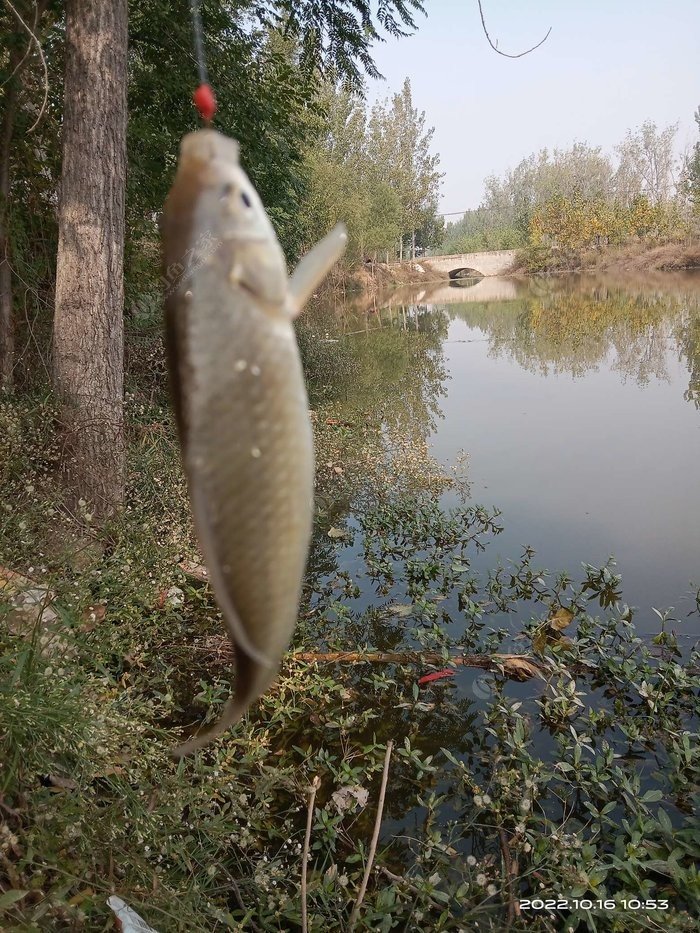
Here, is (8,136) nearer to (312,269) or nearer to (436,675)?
(436,675)

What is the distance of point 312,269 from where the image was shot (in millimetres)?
708

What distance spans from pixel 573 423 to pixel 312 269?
10739 mm

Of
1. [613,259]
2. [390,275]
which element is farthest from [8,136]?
[613,259]

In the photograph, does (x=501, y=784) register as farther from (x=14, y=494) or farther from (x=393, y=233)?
(x=393, y=233)

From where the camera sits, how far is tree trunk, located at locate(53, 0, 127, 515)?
178 inches

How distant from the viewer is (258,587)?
625 millimetres

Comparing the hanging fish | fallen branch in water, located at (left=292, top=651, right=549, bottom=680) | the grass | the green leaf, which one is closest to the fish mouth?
the hanging fish

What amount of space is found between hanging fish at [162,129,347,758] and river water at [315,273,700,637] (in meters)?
4.93

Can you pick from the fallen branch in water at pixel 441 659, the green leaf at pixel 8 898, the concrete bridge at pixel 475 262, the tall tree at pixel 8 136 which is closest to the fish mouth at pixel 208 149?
the green leaf at pixel 8 898

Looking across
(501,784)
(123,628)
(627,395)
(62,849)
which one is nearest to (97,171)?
(123,628)

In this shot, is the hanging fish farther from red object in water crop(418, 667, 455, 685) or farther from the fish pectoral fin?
red object in water crop(418, 667, 455, 685)

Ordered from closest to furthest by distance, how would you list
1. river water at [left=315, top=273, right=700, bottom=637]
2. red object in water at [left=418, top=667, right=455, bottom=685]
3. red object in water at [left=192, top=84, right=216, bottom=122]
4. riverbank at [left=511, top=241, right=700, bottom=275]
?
red object in water at [left=192, top=84, right=216, bottom=122] < red object in water at [left=418, top=667, right=455, bottom=685] < river water at [left=315, top=273, right=700, bottom=637] < riverbank at [left=511, top=241, right=700, bottom=275]

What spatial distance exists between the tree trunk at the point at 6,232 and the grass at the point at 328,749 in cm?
132

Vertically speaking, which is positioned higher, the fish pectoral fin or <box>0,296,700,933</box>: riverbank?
the fish pectoral fin
